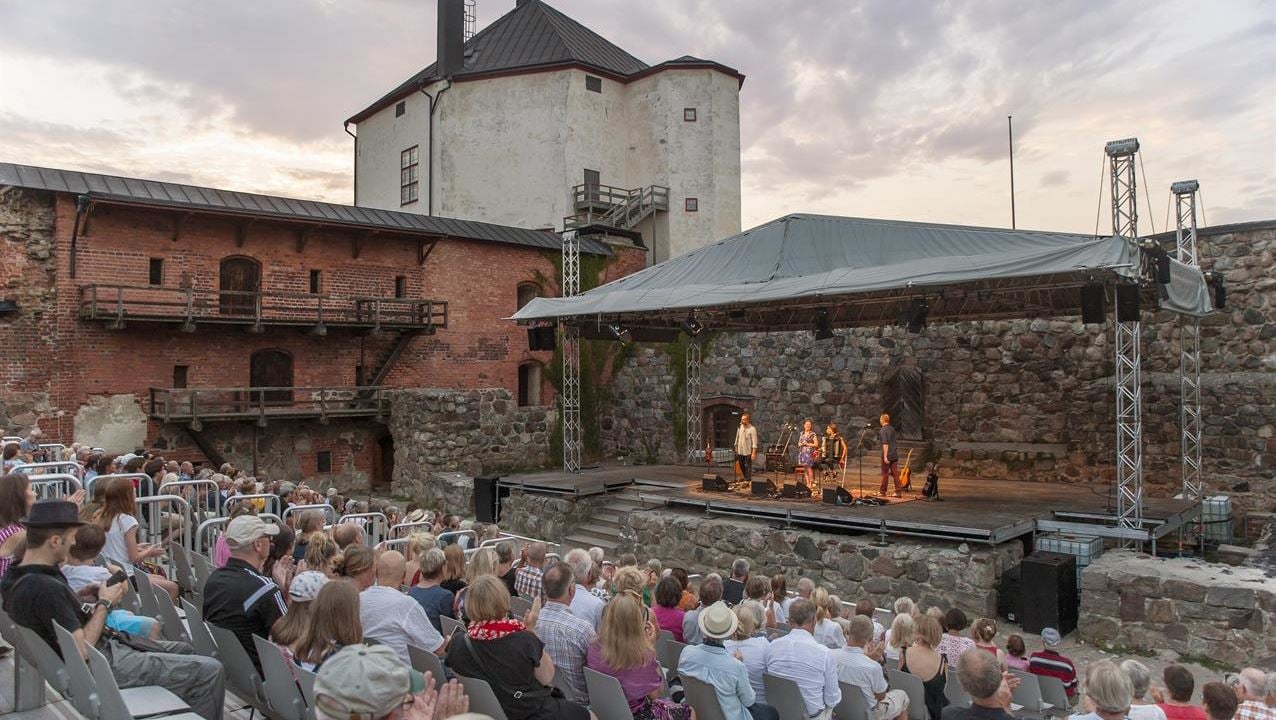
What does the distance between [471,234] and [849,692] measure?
60.9ft

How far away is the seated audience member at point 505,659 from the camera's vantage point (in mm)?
4090

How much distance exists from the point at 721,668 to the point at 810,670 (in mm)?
Result: 599

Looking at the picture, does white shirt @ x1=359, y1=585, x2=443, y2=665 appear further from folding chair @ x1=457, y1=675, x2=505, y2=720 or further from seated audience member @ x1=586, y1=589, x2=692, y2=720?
seated audience member @ x1=586, y1=589, x2=692, y2=720

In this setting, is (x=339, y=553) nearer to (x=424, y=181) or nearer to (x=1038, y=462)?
(x=1038, y=462)

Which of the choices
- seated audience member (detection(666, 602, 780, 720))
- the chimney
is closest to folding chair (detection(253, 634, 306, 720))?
seated audience member (detection(666, 602, 780, 720))

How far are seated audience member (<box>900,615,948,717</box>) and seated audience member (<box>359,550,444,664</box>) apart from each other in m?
3.12

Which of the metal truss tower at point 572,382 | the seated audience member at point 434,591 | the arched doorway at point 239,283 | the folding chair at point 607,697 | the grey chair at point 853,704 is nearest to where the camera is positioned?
the folding chair at point 607,697

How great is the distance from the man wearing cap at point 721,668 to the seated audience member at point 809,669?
0.23 meters

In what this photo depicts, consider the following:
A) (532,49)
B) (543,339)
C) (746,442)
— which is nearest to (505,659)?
(746,442)

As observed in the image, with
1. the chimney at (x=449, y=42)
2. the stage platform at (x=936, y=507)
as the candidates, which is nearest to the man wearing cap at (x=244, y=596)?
the stage platform at (x=936, y=507)

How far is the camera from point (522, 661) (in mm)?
4098

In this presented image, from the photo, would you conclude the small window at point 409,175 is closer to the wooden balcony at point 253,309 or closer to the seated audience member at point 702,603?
the wooden balcony at point 253,309

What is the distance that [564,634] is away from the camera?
185 inches

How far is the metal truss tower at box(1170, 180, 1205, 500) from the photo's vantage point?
1234 centimetres
